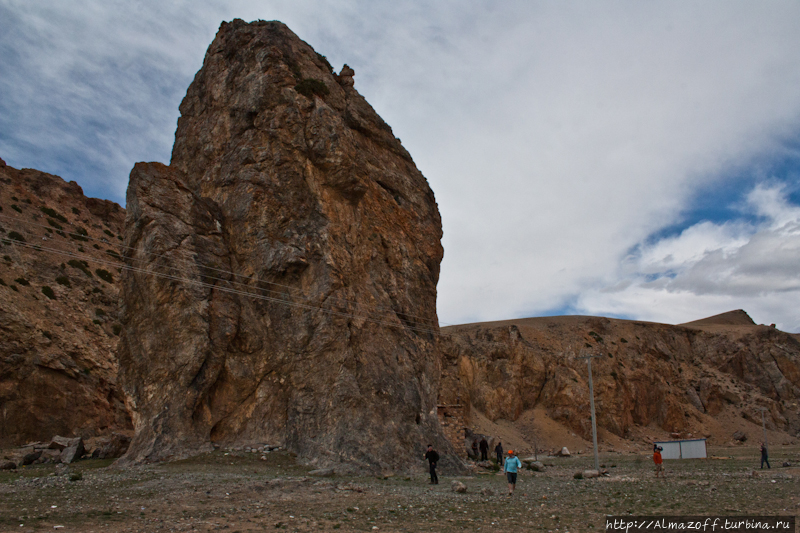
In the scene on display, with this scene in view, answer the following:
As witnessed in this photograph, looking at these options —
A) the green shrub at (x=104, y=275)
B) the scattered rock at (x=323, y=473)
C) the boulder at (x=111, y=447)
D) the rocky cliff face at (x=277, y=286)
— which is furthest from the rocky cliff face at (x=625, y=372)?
the green shrub at (x=104, y=275)

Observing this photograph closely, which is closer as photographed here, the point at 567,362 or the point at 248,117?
the point at 248,117

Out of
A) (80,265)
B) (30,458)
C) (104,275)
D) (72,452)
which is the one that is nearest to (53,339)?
(30,458)

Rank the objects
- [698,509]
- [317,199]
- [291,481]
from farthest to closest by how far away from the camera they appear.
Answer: [317,199] → [291,481] → [698,509]

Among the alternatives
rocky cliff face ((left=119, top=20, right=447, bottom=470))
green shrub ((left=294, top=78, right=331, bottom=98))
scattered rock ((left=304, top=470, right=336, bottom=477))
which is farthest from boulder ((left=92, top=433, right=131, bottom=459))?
green shrub ((left=294, top=78, right=331, bottom=98))

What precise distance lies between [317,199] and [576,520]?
66.4ft

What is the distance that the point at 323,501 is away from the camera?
1351 cm

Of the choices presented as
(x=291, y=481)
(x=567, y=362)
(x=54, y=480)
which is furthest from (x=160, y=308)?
(x=567, y=362)

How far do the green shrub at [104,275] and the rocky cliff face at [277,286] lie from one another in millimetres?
21347

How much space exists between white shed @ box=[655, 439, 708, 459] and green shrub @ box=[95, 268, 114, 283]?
47.9 m

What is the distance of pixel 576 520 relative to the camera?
10828 mm

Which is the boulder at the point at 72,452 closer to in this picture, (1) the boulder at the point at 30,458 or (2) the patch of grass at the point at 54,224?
(1) the boulder at the point at 30,458

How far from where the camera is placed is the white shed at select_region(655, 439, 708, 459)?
3591 cm

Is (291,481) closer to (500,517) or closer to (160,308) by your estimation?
(500,517)

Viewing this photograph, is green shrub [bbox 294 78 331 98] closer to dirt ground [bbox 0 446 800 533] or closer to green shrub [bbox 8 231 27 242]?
dirt ground [bbox 0 446 800 533]
